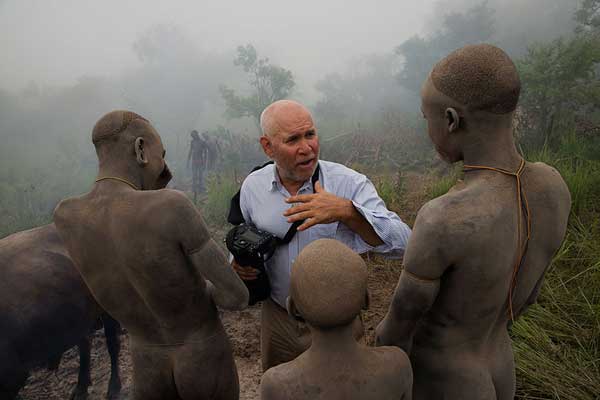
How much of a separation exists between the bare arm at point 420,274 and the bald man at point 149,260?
674 mm

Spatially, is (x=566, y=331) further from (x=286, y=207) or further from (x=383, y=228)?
(x=286, y=207)

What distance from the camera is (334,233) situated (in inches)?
79.1

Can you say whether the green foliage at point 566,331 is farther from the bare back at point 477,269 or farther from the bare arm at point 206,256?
the bare arm at point 206,256

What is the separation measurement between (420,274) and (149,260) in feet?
3.24

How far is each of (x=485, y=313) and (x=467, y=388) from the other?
0.88 feet

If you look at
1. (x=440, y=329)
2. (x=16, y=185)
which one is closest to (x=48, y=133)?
(x=16, y=185)

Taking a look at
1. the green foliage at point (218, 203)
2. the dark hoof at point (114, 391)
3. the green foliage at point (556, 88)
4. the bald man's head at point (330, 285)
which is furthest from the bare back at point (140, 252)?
the green foliage at point (556, 88)

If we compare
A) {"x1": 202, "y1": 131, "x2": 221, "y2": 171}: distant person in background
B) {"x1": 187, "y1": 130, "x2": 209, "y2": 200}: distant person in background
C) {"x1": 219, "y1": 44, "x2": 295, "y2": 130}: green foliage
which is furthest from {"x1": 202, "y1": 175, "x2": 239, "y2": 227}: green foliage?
{"x1": 219, "y1": 44, "x2": 295, "y2": 130}: green foliage

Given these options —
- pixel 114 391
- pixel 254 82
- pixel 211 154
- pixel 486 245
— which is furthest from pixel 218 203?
pixel 486 245

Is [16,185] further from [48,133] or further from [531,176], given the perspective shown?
[531,176]

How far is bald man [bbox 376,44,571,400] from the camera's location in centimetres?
118

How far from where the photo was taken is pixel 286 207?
6.72 ft

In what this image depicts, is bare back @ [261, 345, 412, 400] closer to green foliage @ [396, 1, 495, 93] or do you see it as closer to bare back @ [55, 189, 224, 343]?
bare back @ [55, 189, 224, 343]

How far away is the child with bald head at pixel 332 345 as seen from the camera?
1.10 m
